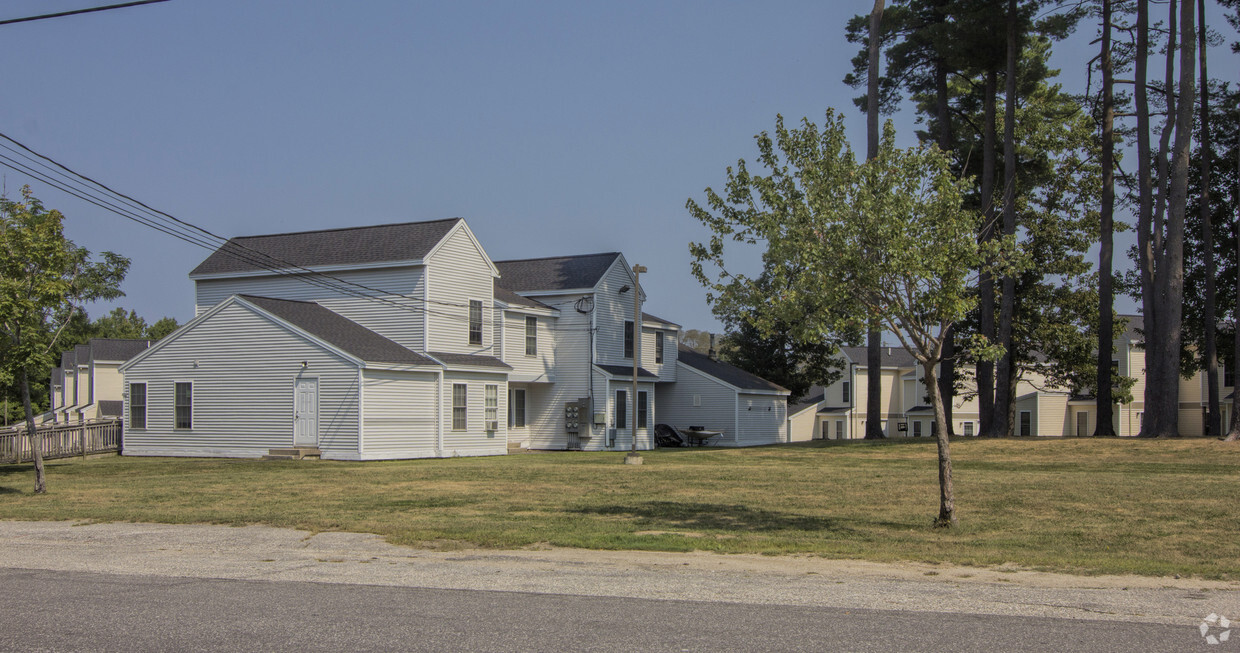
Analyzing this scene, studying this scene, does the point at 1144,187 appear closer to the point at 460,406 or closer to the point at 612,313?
the point at 612,313

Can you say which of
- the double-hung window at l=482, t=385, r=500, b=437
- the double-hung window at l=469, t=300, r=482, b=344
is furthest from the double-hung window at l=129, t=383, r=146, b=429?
the double-hung window at l=482, t=385, r=500, b=437

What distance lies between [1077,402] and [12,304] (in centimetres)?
5735

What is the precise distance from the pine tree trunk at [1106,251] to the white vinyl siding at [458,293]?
20.3 m

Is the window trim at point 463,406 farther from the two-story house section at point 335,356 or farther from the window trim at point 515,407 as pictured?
the window trim at point 515,407

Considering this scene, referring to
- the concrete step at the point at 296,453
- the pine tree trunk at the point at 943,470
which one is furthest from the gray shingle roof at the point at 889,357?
the pine tree trunk at the point at 943,470

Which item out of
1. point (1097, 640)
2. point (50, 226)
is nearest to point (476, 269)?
point (50, 226)

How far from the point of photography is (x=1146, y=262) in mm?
31609

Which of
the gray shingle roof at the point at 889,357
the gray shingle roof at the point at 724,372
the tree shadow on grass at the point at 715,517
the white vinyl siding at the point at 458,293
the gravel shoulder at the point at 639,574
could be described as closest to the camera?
the gravel shoulder at the point at 639,574

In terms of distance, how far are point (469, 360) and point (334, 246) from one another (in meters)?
6.58

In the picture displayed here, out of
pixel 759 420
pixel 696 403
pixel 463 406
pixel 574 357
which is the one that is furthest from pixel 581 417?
pixel 759 420

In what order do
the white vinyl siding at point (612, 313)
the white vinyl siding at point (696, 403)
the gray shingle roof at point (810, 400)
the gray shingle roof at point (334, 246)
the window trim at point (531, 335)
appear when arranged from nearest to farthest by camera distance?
the gray shingle roof at point (334, 246), the window trim at point (531, 335), the white vinyl siding at point (612, 313), the white vinyl siding at point (696, 403), the gray shingle roof at point (810, 400)

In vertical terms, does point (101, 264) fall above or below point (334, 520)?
above

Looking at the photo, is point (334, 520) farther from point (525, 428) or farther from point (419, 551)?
point (525, 428)

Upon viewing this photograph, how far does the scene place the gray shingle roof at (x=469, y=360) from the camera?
3416cm
